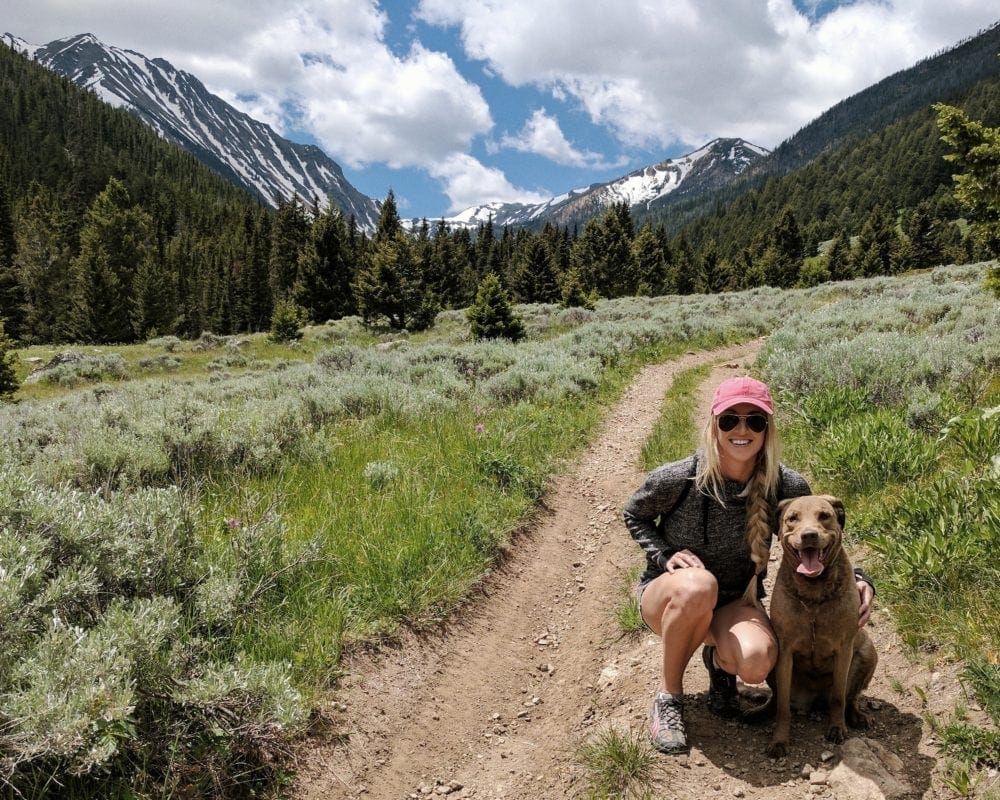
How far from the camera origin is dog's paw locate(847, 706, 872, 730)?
3.00 meters

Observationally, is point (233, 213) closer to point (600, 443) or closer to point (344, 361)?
point (344, 361)

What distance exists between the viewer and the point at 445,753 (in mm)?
3467

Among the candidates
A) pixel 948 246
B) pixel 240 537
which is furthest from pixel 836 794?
pixel 948 246

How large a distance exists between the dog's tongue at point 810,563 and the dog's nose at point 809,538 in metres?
0.05

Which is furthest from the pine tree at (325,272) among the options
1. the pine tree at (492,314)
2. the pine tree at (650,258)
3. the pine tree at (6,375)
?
the pine tree at (650,258)

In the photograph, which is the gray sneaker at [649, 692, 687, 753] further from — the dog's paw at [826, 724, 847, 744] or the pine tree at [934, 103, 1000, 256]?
the pine tree at [934, 103, 1000, 256]

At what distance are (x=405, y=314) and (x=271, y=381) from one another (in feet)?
97.2

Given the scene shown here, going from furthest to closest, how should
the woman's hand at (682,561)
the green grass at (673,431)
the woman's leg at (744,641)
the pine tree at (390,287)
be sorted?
the pine tree at (390,287) < the green grass at (673,431) < the woman's hand at (682,561) < the woman's leg at (744,641)

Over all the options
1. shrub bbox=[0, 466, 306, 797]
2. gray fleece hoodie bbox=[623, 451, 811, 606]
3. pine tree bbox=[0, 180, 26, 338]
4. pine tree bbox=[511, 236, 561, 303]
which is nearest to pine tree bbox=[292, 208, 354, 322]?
pine tree bbox=[511, 236, 561, 303]

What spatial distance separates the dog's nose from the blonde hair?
0.47 metres

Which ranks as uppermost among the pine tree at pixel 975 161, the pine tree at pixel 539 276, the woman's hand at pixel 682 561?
the pine tree at pixel 539 276

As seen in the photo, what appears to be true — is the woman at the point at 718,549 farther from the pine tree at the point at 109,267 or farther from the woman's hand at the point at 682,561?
the pine tree at the point at 109,267

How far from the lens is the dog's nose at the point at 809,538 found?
8.42ft

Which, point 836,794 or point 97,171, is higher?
point 97,171
